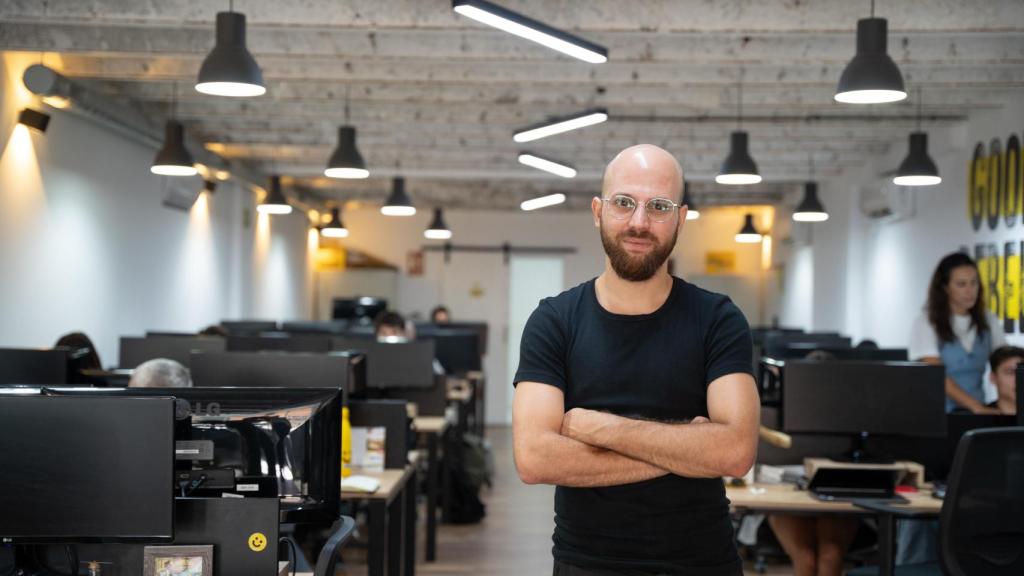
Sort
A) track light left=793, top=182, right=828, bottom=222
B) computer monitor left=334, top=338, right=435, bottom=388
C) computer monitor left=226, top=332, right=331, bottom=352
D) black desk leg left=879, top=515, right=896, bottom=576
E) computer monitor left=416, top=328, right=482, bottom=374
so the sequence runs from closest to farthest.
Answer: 1. black desk leg left=879, top=515, right=896, bottom=576
2. computer monitor left=334, top=338, right=435, bottom=388
3. computer monitor left=226, top=332, right=331, bottom=352
4. computer monitor left=416, top=328, right=482, bottom=374
5. track light left=793, top=182, right=828, bottom=222

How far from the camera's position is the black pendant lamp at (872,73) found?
498 centimetres

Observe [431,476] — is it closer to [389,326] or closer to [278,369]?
[389,326]

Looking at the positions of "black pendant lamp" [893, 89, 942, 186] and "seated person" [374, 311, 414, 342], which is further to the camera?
"seated person" [374, 311, 414, 342]

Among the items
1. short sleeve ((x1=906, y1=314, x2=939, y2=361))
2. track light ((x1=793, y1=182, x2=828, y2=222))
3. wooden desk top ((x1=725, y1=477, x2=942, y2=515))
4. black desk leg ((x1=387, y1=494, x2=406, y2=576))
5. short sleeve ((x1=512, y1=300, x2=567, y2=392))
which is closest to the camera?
short sleeve ((x1=512, y1=300, x2=567, y2=392))

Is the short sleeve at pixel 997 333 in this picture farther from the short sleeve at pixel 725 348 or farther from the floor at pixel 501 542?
the short sleeve at pixel 725 348

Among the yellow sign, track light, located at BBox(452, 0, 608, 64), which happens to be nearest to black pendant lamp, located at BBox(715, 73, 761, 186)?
track light, located at BBox(452, 0, 608, 64)

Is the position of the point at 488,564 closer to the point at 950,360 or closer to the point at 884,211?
the point at 950,360

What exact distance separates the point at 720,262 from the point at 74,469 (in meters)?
16.3

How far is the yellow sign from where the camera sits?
1819cm

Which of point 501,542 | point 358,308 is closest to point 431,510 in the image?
point 501,542

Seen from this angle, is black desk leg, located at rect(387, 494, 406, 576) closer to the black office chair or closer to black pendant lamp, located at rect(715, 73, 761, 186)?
the black office chair

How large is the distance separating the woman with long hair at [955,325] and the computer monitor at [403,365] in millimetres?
2856

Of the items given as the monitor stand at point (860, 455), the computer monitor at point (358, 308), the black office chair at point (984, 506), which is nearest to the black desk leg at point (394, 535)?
the monitor stand at point (860, 455)

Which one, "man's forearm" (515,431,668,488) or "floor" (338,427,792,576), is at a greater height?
"man's forearm" (515,431,668,488)
